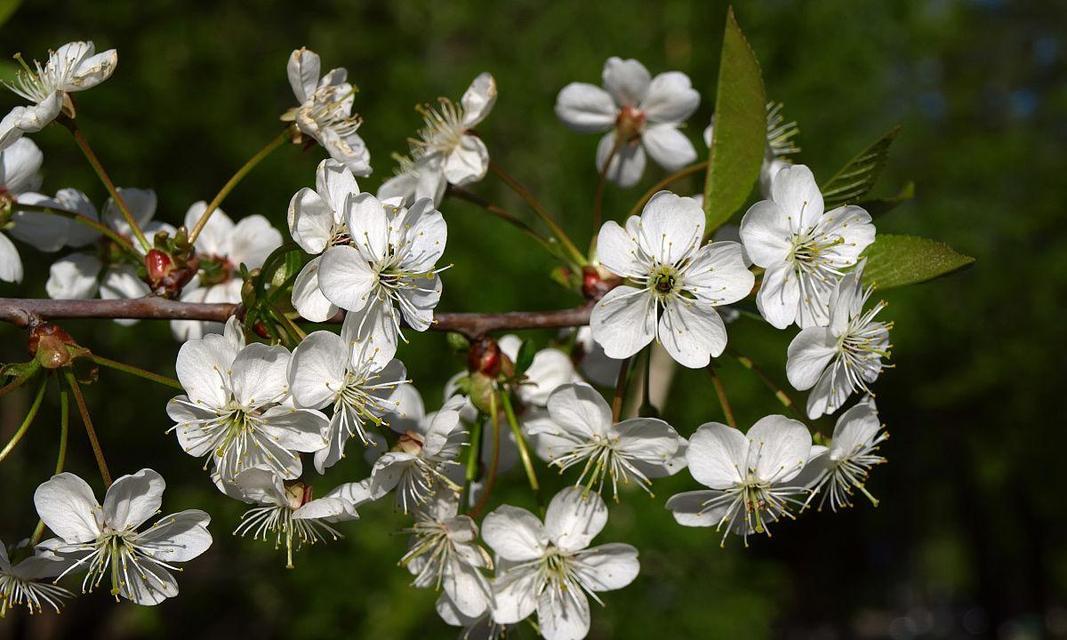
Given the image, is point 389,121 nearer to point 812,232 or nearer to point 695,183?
point 695,183

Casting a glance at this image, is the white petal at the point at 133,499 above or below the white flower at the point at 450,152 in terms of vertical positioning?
below

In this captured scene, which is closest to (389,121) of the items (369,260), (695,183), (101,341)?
(101,341)

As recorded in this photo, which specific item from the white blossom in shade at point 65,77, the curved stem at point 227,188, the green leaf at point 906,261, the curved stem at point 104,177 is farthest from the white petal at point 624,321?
the white blossom in shade at point 65,77

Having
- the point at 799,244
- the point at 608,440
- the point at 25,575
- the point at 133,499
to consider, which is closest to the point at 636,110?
the point at 799,244

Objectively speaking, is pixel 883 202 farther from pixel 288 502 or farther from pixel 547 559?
pixel 288 502

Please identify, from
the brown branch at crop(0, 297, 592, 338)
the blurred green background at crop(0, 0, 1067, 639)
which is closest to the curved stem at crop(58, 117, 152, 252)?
the brown branch at crop(0, 297, 592, 338)

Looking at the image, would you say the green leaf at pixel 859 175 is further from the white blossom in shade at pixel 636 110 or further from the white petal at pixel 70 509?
the white petal at pixel 70 509
